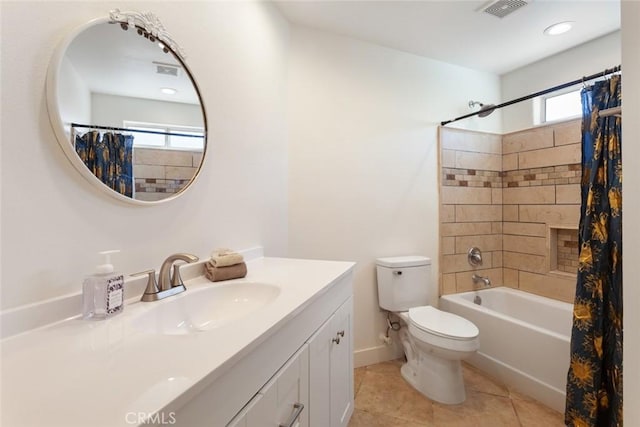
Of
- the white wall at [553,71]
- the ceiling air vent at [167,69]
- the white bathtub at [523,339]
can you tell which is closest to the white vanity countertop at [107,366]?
the ceiling air vent at [167,69]

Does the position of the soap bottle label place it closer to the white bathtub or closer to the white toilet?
the white toilet

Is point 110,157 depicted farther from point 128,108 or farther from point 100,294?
point 100,294

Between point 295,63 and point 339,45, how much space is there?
401mm

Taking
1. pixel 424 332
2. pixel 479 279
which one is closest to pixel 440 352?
pixel 424 332

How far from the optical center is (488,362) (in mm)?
2145

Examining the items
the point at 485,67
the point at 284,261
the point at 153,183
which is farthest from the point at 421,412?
the point at 485,67

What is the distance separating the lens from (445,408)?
5.85ft

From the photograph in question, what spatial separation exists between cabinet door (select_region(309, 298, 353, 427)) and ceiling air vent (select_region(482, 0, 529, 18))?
207 cm

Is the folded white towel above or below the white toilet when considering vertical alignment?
above

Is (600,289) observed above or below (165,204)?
below

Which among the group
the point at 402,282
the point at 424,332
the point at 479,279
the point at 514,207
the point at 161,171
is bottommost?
the point at 424,332

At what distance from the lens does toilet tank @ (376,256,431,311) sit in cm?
220

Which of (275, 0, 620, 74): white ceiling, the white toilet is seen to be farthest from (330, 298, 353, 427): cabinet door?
(275, 0, 620, 74): white ceiling

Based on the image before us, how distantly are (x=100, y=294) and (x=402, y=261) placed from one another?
6.17ft
